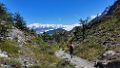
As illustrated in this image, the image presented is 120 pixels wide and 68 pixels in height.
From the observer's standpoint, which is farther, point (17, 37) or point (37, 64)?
point (17, 37)

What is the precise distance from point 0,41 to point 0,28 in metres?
1.96

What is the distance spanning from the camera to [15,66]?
22.9 m

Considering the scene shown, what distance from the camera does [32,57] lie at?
90.9ft

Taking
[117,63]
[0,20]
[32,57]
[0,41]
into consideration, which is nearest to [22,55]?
[32,57]

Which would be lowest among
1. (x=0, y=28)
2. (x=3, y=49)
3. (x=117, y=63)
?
(x=117, y=63)

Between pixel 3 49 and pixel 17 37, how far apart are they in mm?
7852

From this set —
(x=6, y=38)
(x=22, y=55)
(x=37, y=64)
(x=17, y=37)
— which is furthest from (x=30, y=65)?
(x=17, y=37)

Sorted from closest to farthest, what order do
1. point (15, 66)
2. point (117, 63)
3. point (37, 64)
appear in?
point (15, 66) → point (37, 64) → point (117, 63)

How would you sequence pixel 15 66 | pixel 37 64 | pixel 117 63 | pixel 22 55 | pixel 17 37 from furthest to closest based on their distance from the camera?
1. pixel 17 37
2. pixel 117 63
3. pixel 22 55
4. pixel 37 64
5. pixel 15 66

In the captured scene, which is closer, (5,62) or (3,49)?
(5,62)

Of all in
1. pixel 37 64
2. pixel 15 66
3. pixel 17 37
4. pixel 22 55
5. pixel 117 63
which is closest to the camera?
pixel 15 66

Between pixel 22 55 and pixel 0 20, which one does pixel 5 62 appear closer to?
pixel 22 55

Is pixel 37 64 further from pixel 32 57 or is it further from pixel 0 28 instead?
pixel 0 28

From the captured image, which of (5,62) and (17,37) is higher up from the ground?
(17,37)
